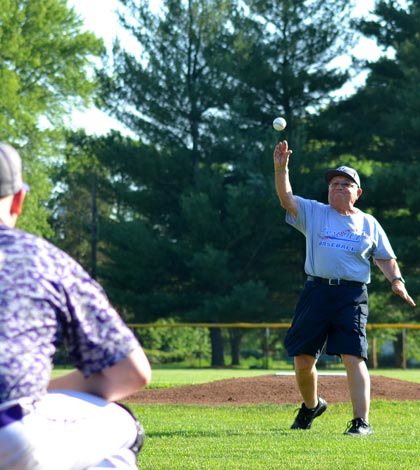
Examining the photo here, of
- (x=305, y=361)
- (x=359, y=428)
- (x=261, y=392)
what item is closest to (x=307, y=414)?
(x=305, y=361)

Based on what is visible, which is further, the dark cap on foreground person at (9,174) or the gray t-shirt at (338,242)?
the gray t-shirt at (338,242)

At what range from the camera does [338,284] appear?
8320 mm

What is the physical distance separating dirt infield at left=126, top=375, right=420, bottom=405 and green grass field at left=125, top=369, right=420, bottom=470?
3.33 feet

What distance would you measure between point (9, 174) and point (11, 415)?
2.31 feet

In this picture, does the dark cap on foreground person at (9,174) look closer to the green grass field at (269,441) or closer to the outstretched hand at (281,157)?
the green grass field at (269,441)

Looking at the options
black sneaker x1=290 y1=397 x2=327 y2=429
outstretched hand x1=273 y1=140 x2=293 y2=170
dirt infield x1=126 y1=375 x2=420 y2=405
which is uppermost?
outstretched hand x1=273 y1=140 x2=293 y2=170

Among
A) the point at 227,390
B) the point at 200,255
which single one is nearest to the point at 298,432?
the point at 227,390

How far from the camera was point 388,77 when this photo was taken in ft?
126

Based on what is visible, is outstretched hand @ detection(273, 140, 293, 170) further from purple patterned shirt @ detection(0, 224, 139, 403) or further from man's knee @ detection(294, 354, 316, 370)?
purple patterned shirt @ detection(0, 224, 139, 403)

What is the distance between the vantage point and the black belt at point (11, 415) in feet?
10.2

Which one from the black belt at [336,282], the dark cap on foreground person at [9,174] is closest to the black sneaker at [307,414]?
the black belt at [336,282]

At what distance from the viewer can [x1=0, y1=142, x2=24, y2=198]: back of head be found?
128 inches

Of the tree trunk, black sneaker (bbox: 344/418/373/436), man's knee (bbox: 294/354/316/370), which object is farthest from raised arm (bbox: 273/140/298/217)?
the tree trunk

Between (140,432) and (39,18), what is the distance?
138 feet
